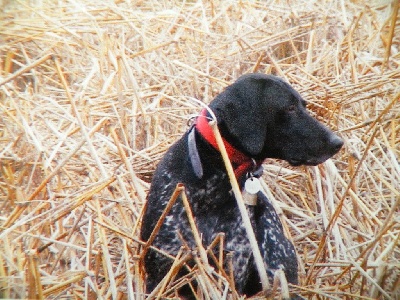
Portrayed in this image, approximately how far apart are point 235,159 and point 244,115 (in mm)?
264

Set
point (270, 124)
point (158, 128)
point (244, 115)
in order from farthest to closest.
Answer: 1. point (158, 128)
2. point (270, 124)
3. point (244, 115)

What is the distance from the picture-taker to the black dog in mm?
3428

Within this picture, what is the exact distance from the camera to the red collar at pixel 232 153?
11.1 feet

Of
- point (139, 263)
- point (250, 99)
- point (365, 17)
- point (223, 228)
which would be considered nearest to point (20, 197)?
point (139, 263)

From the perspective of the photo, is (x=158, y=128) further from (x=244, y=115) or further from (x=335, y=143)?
(x=335, y=143)

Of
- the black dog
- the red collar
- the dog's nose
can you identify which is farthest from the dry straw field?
the red collar

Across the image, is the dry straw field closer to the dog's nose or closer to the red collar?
the dog's nose

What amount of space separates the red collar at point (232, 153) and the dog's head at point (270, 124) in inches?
1.4

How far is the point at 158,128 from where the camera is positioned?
5016 mm

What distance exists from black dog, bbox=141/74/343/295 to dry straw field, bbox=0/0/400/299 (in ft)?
0.67

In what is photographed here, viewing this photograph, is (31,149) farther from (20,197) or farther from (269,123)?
(269,123)

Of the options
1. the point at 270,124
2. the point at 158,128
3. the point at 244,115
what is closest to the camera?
the point at 244,115

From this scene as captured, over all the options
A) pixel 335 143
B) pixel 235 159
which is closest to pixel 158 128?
pixel 235 159

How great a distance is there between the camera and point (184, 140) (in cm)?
356
